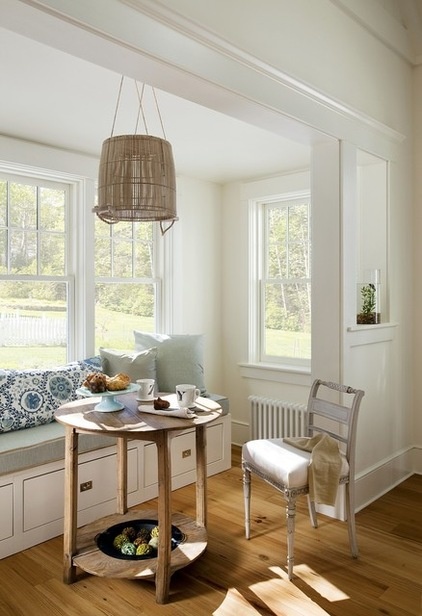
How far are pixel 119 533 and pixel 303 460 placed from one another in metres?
1.01

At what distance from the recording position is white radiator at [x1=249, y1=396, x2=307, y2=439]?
4062 millimetres

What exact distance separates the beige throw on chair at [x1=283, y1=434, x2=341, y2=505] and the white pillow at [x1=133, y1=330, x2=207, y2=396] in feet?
4.96

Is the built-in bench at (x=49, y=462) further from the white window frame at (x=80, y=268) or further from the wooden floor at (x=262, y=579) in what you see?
the white window frame at (x=80, y=268)

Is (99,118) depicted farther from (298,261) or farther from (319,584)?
(319,584)

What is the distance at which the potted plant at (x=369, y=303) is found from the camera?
3.40 m

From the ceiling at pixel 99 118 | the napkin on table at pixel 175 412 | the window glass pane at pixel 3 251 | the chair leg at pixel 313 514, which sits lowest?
the chair leg at pixel 313 514

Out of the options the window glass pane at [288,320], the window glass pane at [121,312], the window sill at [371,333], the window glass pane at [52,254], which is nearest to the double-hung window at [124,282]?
the window glass pane at [121,312]

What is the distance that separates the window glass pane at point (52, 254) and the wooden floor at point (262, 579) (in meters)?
1.88

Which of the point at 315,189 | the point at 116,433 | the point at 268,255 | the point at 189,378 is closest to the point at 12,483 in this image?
the point at 116,433

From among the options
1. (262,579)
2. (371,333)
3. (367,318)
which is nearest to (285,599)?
(262,579)

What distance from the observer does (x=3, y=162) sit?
341cm

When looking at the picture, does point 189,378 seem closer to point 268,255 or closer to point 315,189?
point 268,255

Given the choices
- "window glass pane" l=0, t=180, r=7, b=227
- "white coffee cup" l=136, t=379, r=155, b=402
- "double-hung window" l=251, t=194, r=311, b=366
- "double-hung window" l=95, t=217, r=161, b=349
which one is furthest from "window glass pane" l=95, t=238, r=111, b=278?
"white coffee cup" l=136, t=379, r=155, b=402

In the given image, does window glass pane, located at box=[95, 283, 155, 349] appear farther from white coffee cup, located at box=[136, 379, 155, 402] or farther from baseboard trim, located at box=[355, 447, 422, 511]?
baseboard trim, located at box=[355, 447, 422, 511]
